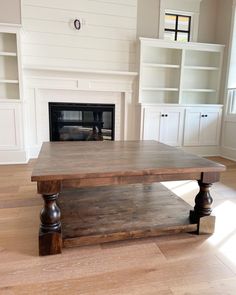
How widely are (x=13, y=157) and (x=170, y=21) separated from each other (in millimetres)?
3484

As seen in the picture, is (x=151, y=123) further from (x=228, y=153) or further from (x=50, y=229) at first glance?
(x=50, y=229)

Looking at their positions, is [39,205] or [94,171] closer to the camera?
[94,171]

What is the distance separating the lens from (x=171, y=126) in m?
4.20

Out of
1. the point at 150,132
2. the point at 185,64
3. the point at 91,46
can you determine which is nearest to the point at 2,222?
the point at 150,132

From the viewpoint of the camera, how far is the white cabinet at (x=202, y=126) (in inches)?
167

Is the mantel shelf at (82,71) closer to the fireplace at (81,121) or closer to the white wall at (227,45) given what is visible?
the fireplace at (81,121)

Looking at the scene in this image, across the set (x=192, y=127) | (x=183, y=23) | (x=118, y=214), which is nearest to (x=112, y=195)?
(x=118, y=214)

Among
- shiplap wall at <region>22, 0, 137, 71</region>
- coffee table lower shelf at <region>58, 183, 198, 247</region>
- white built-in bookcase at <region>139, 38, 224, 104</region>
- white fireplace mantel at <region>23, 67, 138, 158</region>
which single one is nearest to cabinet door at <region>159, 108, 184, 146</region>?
white built-in bookcase at <region>139, 38, 224, 104</region>

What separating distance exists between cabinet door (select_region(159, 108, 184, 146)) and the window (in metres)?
1.37

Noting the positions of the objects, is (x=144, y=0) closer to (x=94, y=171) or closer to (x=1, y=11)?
(x=1, y=11)

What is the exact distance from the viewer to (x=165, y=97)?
4480mm

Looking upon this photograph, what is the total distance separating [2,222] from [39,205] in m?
0.37

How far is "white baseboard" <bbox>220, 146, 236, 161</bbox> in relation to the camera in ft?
13.6

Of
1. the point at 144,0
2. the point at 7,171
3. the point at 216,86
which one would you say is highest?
the point at 144,0
